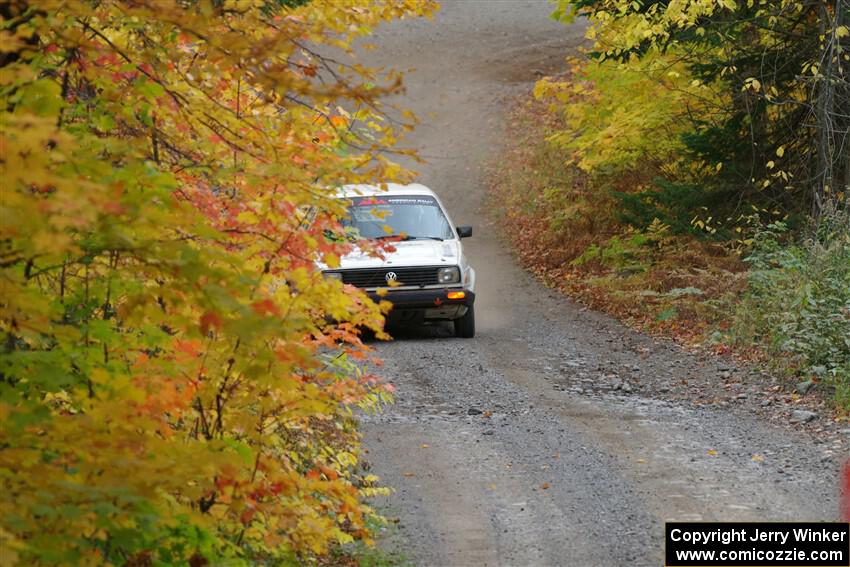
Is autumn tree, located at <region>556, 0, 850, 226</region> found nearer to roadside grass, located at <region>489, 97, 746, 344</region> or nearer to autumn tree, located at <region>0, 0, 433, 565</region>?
roadside grass, located at <region>489, 97, 746, 344</region>

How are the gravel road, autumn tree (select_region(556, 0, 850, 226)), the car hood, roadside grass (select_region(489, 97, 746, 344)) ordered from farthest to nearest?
roadside grass (select_region(489, 97, 746, 344)), autumn tree (select_region(556, 0, 850, 226)), the car hood, the gravel road

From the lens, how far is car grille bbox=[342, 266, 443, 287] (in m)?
13.4

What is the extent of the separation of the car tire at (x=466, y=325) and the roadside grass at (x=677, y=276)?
111 inches

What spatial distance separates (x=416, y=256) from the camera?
13.6m

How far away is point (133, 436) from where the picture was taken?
13.6 ft

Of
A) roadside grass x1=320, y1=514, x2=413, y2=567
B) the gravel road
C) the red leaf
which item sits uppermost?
the red leaf

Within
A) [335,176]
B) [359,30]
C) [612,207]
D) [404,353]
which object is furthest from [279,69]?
[612,207]

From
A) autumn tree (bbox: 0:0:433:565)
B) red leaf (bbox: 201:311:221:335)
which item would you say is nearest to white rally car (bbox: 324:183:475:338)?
autumn tree (bbox: 0:0:433:565)

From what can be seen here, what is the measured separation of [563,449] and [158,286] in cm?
479

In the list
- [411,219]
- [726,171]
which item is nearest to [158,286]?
[411,219]

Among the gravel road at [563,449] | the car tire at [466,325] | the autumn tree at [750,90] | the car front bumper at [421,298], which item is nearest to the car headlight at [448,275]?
the car front bumper at [421,298]

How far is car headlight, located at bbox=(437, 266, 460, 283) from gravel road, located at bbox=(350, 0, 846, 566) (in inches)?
33.9

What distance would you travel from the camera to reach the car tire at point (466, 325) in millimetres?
14141

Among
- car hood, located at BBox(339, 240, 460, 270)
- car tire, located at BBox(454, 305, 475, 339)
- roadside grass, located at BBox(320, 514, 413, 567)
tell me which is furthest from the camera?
car tire, located at BBox(454, 305, 475, 339)
